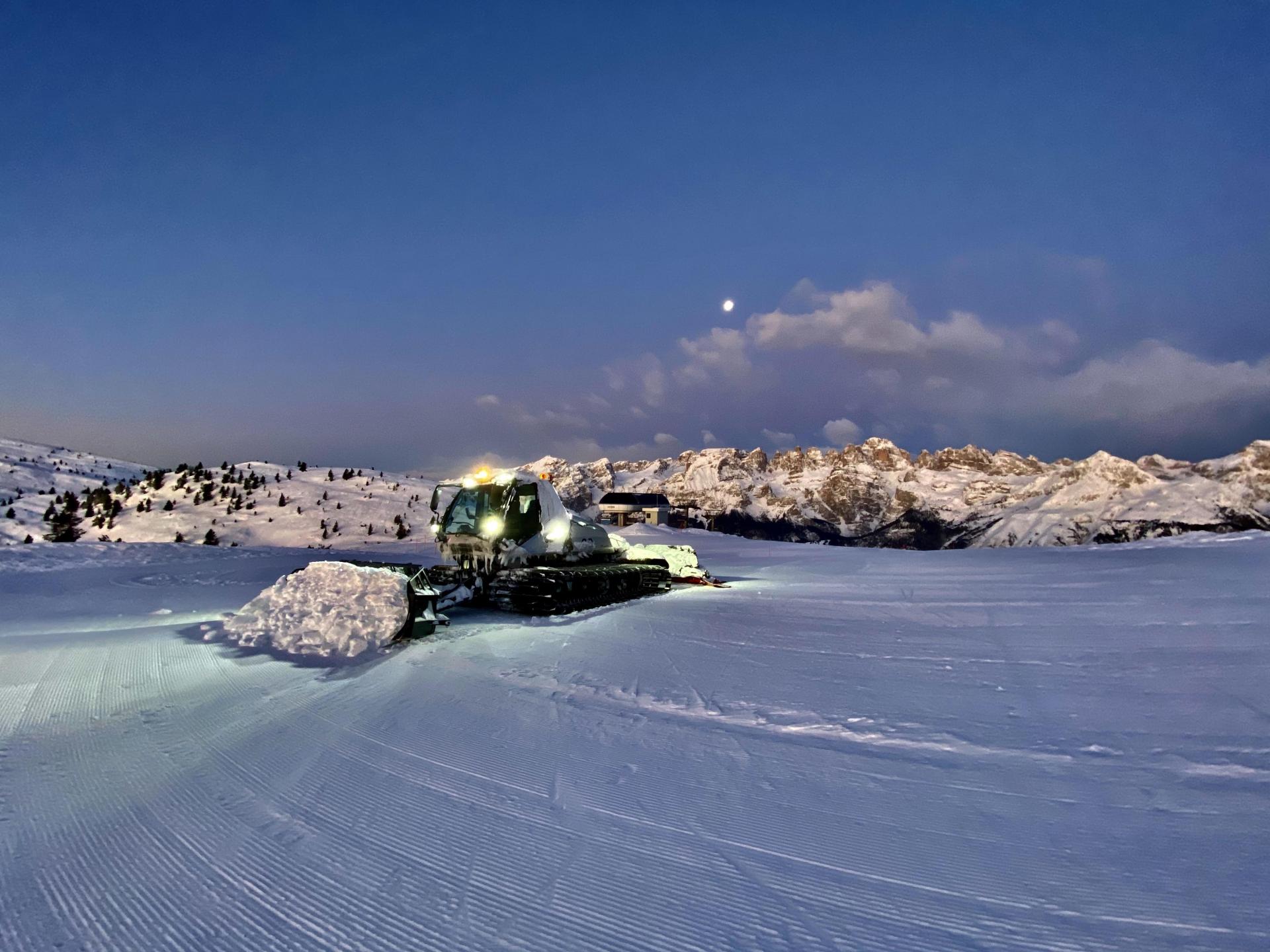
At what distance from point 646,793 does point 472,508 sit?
8.64 meters

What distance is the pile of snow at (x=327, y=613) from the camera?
7.23 m

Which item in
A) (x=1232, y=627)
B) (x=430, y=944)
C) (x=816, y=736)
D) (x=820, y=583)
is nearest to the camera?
(x=430, y=944)

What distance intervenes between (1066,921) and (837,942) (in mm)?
893

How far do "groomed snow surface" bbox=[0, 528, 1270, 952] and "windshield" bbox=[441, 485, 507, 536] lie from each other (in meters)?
3.85

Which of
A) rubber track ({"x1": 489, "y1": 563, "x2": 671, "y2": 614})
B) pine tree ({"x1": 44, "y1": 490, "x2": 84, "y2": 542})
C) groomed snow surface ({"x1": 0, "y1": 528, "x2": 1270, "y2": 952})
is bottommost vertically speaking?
groomed snow surface ({"x1": 0, "y1": 528, "x2": 1270, "y2": 952})

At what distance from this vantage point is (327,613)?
24.4ft

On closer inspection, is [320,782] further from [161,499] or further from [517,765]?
[161,499]

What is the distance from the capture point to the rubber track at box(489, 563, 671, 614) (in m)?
10.2

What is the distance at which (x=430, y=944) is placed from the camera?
2.38m

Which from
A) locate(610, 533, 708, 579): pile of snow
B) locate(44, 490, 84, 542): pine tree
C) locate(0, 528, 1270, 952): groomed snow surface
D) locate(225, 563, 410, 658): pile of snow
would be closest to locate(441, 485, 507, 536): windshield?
locate(225, 563, 410, 658): pile of snow

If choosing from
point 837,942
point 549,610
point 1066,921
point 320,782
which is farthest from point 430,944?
point 549,610

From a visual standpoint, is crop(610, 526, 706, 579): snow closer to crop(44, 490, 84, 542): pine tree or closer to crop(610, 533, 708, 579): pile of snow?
crop(610, 533, 708, 579): pile of snow

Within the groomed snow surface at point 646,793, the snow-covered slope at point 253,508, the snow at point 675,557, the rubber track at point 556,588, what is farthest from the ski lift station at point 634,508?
the groomed snow surface at point 646,793

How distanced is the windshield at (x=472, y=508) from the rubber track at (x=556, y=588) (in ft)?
4.31
